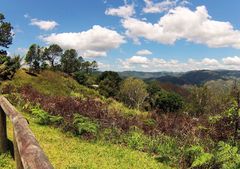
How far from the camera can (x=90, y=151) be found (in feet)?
30.5

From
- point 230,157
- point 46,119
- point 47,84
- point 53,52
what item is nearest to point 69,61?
point 53,52

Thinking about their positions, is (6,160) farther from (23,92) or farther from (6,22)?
(6,22)

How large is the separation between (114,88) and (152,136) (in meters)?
73.5

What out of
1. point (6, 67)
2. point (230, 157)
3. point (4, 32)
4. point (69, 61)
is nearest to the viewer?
point (230, 157)

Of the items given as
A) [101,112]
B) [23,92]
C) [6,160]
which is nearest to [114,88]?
[23,92]

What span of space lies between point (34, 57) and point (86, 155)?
63.8 m

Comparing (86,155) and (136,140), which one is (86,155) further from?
(136,140)

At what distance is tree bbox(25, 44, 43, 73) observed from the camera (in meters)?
64.3

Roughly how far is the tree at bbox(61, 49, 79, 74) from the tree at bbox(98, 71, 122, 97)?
30.7 ft

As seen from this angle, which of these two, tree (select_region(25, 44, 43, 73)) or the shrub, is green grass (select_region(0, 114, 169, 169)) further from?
tree (select_region(25, 44, 43, 73))

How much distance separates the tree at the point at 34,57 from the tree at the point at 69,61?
19.9 metres

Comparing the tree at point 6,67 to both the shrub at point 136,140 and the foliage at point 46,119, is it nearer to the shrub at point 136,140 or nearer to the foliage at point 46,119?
the foliage at point 46,119

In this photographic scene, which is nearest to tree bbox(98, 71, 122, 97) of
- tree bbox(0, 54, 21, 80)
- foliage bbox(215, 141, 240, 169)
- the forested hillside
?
tree bbox(0, 54, 21, 80)

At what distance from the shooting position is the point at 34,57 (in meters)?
69.6
